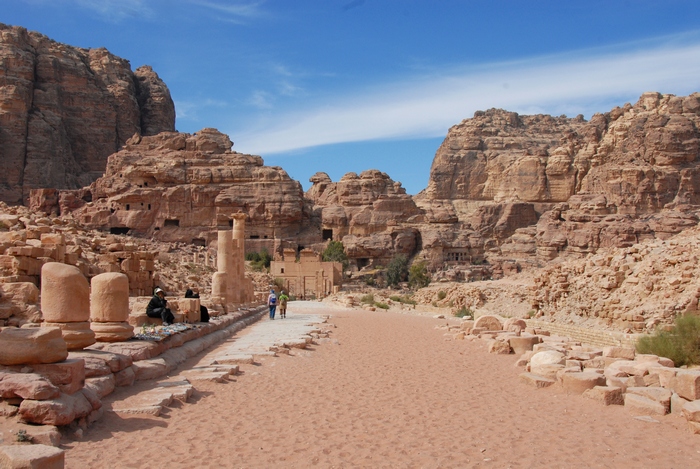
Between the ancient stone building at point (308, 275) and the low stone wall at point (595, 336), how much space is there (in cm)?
2668

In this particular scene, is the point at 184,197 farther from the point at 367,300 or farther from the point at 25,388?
the point at 25,388

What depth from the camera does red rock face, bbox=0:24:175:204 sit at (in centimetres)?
6172

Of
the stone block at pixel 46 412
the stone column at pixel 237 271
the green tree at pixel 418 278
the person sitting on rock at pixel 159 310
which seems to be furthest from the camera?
the green tree at pixel 418 278

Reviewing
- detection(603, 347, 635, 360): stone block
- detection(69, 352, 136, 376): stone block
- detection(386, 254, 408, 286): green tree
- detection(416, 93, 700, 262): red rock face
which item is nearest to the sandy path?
detection(69, 352, 136, 376): stone block

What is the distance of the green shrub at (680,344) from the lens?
11076 mm

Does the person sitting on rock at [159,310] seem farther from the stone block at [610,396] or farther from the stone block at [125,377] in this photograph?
the stone block at [610,396]

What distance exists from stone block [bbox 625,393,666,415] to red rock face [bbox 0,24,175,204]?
61710 millimetres

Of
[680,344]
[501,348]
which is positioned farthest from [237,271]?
[680,344]

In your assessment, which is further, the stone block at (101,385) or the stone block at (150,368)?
the stone block at (150,368)

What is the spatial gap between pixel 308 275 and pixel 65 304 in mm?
36657

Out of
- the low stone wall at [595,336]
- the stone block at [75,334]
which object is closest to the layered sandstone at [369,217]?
the low stone wall at [595,336]

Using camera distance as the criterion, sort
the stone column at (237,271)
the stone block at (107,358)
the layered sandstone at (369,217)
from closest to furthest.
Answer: the stone block at (107,358), the stone column at (237,271), the layered sandstone at (369,217)

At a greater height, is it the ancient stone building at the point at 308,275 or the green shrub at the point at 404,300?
the ancient stone building at the point at 308,275

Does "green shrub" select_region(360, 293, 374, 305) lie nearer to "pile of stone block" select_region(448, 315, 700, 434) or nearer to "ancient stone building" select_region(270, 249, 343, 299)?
"ancient stone building" select_region(270, 249, 343, 299)
